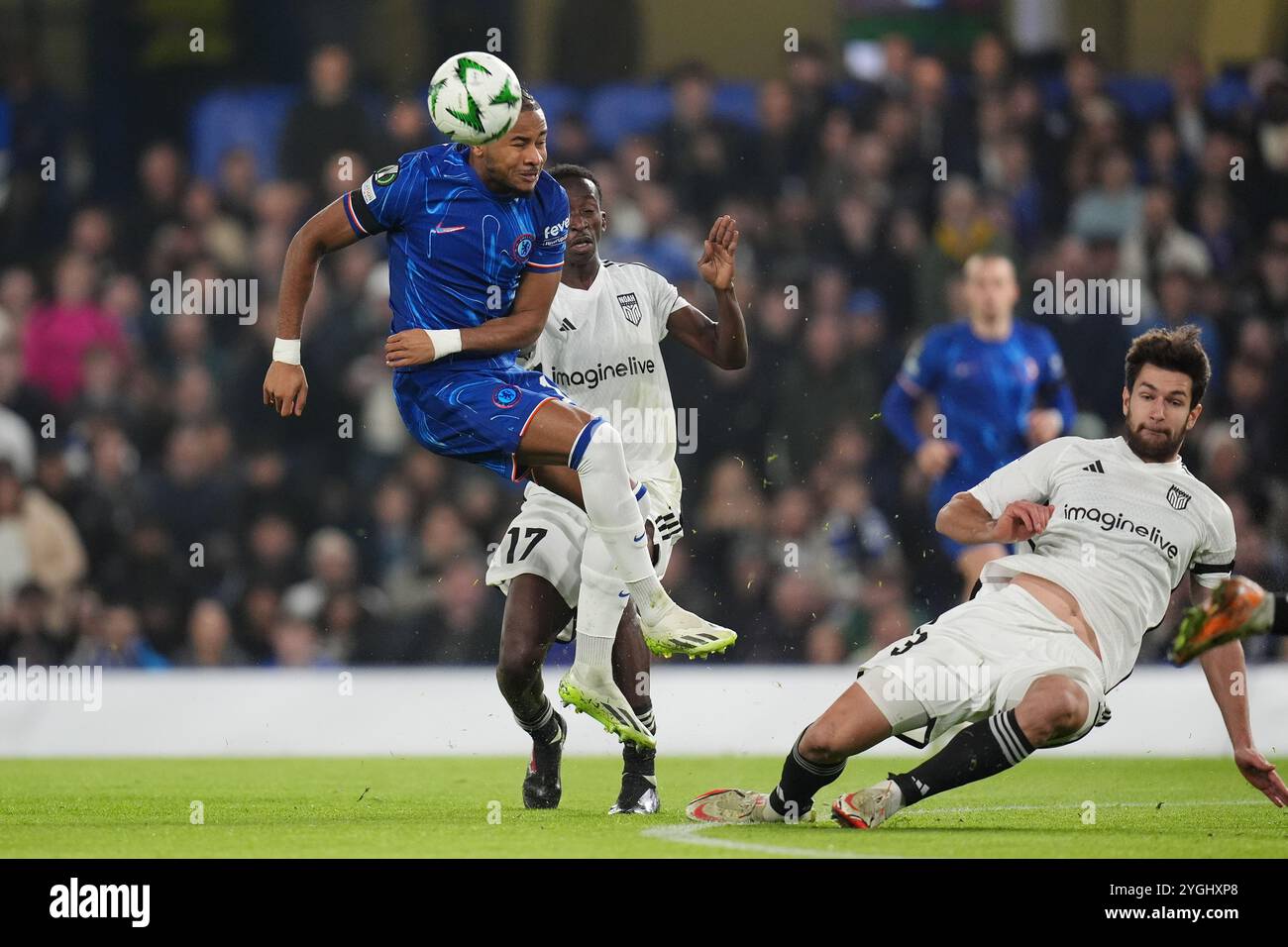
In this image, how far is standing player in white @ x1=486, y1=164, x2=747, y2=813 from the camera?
675 centimetres

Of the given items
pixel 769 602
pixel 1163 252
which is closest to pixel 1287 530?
pixel 1163 252

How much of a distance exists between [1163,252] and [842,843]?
769 cm

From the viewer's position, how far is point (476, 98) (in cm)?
623

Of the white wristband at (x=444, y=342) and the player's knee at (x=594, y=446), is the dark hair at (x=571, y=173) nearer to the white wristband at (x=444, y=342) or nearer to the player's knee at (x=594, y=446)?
the white wristband at (x=444, y=342)

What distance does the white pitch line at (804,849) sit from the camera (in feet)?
17.3

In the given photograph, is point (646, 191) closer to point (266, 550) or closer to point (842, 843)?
point (266, 550)

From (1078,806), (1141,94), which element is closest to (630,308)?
(1078,806)

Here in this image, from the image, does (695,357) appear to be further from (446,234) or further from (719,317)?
(446,234)

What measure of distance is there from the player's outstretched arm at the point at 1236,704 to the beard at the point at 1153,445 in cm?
46

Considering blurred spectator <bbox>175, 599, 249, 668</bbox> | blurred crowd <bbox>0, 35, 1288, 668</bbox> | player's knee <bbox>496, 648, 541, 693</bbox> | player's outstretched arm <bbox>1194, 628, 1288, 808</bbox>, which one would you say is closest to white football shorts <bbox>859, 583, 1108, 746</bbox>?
player's outstretched arm <bbox>1194, 628, 1288, 808</bbox>

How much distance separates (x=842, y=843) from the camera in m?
5.45

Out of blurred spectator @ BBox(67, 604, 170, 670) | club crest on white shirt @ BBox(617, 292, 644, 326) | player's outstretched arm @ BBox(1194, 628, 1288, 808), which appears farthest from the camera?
blurred spectator @ BBox(67, 604, 170, 670)

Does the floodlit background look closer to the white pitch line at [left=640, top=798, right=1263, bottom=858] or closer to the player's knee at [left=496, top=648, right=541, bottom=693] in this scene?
the white pitch line at [left=640, top=798, right=1263, bottom=858]

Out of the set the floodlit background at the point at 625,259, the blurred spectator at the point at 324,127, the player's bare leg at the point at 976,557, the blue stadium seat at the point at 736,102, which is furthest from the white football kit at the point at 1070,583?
the blue stadium seat at the point at 736,102
